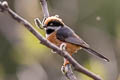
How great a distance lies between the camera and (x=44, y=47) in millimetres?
6410

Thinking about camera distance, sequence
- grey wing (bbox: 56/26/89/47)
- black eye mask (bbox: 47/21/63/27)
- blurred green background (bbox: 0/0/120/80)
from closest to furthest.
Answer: black eye mask (bbox: 47/21/63/27) → grey wing (bbox: 56/26/89/47) → blurred green background (bbox: 0/0/120/80)

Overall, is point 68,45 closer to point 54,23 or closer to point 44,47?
point 54,23

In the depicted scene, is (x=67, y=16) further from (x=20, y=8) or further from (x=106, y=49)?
(x=106, y=49)

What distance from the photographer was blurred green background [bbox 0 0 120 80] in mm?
6316

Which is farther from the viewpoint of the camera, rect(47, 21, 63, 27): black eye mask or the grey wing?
the grey wing

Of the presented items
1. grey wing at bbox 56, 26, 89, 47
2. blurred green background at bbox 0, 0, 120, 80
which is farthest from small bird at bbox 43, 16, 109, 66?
blurred green background at bbox 0, 0, 120, 80

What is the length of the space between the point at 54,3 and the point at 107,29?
100 cm

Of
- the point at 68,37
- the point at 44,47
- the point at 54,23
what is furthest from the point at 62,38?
the point at 44,47

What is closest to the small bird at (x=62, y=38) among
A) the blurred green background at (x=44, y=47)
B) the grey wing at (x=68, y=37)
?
the grey wing at (x=68, y=37)

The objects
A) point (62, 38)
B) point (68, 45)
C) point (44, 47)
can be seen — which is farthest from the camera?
point (44, 47)

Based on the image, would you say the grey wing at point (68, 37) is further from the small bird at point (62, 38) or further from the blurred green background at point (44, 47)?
the blurred green background at point (44, 47)

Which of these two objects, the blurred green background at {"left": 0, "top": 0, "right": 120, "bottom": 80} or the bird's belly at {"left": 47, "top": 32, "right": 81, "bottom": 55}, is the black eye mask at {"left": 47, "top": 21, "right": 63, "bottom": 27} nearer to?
the bird's belly at {"left": 47, "top": 32, "right": 81, "bottom": 55}

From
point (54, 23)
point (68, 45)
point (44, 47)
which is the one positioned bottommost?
point (68, 45)

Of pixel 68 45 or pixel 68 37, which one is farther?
pixel 68 37
